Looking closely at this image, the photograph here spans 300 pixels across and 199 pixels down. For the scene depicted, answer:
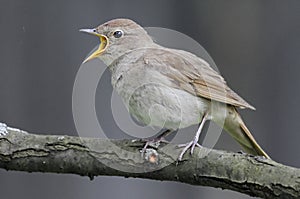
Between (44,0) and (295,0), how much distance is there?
4.77 ft

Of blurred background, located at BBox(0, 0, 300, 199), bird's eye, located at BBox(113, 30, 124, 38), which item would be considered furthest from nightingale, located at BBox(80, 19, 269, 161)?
blurred background, located at BBox(0, 0, 300, 199)

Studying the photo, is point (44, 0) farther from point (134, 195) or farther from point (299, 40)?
point (299, 40)

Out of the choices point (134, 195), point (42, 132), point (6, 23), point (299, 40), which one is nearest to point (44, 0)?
point (6, 23)

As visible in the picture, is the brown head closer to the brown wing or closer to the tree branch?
the brown wing

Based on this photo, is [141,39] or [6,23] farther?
[6,23]

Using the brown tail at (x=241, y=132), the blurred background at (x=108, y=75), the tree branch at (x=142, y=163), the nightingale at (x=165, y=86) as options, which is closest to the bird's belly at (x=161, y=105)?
the nightingale at (x=165, y=86)

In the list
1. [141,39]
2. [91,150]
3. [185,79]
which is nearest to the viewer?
[91,150]

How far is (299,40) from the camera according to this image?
14.9ft

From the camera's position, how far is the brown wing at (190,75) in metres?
3.01

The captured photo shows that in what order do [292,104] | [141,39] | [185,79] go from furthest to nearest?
[292,104] → [141,39] → [185,79]

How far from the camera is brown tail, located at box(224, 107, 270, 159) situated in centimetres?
317

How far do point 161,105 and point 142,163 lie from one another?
26 cm

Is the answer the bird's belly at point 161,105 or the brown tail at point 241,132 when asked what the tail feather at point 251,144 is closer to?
the brown tail at point 241,132

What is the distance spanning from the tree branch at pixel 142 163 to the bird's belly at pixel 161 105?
125 mm
